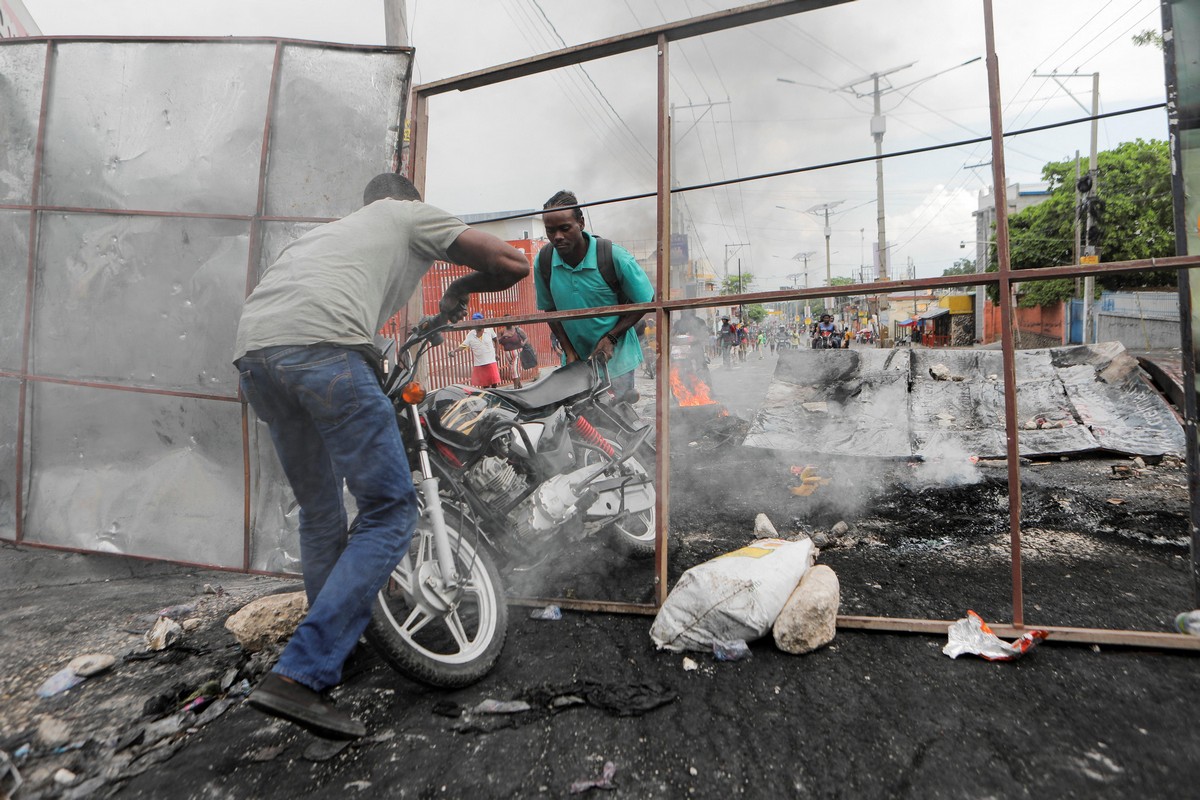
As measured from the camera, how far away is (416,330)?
2.60 metres

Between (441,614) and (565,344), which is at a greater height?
(565,344)

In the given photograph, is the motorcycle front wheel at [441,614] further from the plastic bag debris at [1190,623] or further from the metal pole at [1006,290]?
the plastic bag debris at [1190,623]

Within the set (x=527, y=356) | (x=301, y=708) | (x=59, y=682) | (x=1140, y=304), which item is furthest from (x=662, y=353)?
(x=1140, y=304)

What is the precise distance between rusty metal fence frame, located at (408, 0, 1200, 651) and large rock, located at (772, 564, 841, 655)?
14 cm

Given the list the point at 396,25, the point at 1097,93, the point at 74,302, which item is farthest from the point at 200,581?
the point at 1097,93

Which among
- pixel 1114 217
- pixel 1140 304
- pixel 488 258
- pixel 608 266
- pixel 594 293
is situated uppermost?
pixel 1114 217

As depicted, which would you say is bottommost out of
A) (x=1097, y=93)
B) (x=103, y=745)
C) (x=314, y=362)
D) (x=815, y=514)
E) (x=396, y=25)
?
(x=103, y=745)

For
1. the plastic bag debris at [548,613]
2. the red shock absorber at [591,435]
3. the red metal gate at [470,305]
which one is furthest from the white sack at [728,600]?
the red metal gate at [470,305]

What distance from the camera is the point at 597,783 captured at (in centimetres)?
174

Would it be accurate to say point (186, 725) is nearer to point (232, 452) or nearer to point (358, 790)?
point (358, 790)

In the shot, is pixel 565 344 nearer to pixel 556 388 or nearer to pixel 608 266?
pixel 608 266

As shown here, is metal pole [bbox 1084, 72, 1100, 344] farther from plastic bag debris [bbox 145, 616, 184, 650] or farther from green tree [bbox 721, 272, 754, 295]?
plastic bag debris [bbox 145, 616, 184, 650]

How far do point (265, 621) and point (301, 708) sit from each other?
1.04 metres

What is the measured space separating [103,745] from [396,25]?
331 inches
